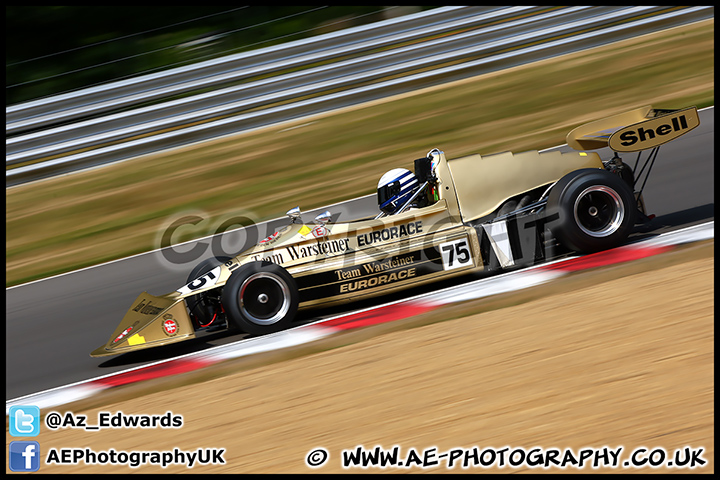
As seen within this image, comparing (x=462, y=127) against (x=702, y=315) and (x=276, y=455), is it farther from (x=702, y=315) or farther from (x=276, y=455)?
(x=276, y=455)

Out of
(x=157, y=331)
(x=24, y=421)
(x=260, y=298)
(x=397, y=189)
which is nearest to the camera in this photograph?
(x=24, y=421)

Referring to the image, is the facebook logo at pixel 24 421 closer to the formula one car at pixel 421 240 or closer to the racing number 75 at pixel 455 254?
the formula one car at pixel 421 240

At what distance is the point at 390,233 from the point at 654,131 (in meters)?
2.40

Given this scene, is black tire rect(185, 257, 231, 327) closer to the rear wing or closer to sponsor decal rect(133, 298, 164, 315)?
sponsor decal rect(133, 298, 164, 315)

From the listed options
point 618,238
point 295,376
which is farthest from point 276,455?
point 618,238

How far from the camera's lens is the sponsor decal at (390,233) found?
5879 mm

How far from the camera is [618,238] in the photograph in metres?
6.05

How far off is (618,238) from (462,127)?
519 cm

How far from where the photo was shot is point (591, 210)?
6.01m

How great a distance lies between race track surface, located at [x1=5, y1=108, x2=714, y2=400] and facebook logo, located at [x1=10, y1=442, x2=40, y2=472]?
114 cm

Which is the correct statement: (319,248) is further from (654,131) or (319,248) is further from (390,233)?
(654,131)

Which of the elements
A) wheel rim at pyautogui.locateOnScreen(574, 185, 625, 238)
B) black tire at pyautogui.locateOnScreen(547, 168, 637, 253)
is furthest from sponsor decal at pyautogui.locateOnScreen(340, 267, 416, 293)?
wheel rim at pyautogui.locateOnScreen(574, 185, 625, 238)

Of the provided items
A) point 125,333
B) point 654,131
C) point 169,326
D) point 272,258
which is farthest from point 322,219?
point 654,131

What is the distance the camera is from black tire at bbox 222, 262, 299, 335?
218 inches
